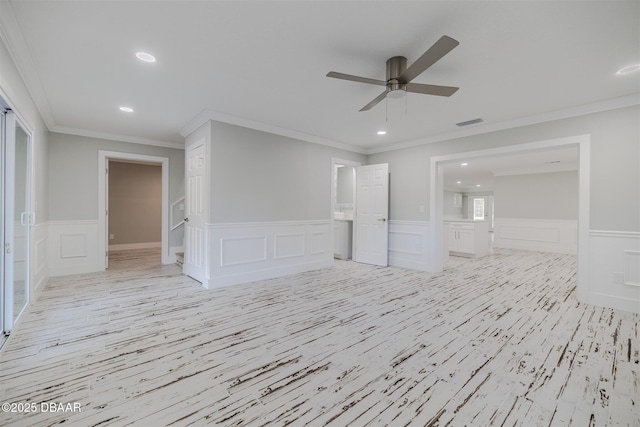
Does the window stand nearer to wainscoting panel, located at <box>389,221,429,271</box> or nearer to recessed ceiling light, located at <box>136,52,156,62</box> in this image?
wainscoting panel, located at <box>389,221,429,271</box>

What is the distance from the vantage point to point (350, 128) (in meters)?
4.82

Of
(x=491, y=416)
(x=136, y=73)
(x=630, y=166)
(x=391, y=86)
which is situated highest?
(x=136, y=73)

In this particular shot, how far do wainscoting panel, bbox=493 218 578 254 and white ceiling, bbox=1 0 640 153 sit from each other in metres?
5.56

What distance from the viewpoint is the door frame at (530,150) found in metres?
3.69

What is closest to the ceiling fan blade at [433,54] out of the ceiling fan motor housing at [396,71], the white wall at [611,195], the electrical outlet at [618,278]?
the ceiling fan motor housing at [396,71]

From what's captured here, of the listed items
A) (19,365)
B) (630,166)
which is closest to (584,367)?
(630,166)

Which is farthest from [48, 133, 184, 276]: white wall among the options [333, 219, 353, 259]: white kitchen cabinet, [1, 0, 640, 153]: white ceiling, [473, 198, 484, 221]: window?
[473, 198, 484, 221]: window

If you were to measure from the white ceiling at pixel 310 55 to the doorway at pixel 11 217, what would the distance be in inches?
24.2

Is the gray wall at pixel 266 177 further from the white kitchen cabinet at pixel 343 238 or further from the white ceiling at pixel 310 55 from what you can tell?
the white kitchen cabinet at pixel 343 238

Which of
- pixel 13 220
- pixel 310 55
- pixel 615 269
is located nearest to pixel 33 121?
pixel 13 220

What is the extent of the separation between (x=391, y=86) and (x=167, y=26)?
1.88 m

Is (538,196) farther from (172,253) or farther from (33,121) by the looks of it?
(33,121)

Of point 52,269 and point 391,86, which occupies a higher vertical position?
point 391,86

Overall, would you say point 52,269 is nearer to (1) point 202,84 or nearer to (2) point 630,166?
(1) point 202,84
